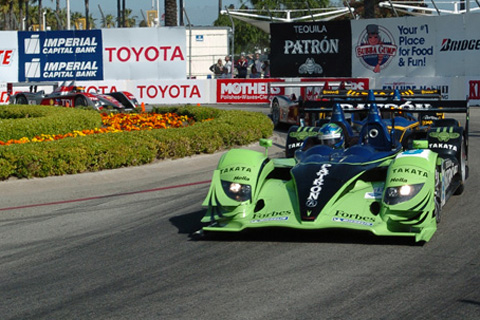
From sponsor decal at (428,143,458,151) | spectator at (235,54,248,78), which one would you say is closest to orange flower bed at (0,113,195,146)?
sponsor decal at (428,143,458,151)

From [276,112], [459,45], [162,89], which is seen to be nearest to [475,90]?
[459,45]

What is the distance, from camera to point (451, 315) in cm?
531

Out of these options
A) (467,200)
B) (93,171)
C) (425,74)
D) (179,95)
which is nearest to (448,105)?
(467,200)

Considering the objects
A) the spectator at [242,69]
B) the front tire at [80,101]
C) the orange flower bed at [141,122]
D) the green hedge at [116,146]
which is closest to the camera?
the green hedge at [116,146]

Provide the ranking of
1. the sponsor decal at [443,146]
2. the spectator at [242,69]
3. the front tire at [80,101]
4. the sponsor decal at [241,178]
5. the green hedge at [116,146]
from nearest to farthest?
the sponsor decal at [241,178]
the sponsor decal at [443,146]
the green hedge at [116,146]
the front tire at [80,101]
the spectator at [242,69]

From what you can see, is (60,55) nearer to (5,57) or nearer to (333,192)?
(5,57)

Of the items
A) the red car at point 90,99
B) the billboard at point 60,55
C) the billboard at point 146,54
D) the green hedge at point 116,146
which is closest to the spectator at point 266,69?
the billboard at point 146,54

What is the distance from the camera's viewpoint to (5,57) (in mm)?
32031

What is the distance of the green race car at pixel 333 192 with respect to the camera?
721 cm

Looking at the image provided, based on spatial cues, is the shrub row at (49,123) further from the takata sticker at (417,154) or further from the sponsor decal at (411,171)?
the sponsor decal at (411,171)

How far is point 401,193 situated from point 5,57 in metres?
27.4

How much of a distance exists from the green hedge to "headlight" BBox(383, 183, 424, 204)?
6.53m

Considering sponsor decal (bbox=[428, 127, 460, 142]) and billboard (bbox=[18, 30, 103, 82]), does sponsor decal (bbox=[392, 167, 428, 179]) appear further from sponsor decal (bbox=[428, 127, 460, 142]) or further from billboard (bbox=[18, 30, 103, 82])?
billboard (bbox=[18, 30, 103, 82])

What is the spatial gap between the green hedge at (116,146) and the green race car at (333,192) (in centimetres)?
480
